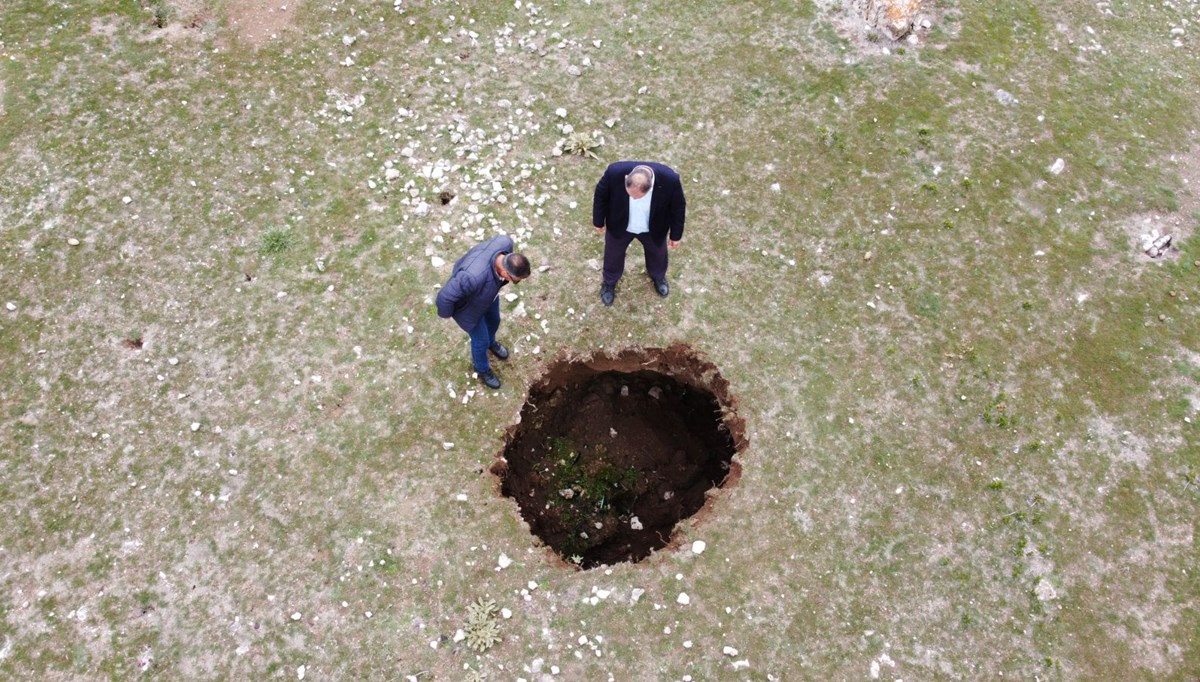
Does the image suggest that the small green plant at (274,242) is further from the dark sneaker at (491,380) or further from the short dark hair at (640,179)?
the short dark hair at (640,179)

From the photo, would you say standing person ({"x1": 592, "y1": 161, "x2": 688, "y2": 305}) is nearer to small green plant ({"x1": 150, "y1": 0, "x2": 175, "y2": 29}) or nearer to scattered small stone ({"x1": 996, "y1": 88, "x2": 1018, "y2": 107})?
scattered small stone ({"x1": 996, "y1": 88, "x2": 1018, "y2": 107})

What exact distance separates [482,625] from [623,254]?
13.3ft

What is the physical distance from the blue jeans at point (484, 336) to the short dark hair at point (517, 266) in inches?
24.7

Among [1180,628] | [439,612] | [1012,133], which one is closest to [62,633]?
[439,612]

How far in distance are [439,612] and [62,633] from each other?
3.50m

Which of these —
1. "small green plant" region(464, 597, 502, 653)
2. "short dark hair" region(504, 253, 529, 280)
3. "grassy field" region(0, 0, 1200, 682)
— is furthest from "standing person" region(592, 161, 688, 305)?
"small green plant" region(464, 597, 502, 653)

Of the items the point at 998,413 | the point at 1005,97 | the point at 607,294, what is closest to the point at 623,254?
the point at 607,294

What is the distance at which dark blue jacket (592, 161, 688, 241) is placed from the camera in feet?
22.6

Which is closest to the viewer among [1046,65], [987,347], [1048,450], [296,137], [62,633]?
[62,633]

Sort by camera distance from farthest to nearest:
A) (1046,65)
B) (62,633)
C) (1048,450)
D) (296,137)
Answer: (1046,65)
(296,137)
(1048,450)
(62,633)

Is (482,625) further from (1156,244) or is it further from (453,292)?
(1156,244)

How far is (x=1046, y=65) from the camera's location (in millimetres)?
10383

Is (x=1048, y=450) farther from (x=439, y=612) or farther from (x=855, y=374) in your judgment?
(x=439, y=612)

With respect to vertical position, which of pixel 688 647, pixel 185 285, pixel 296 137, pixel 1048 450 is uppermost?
pixel 296 137
